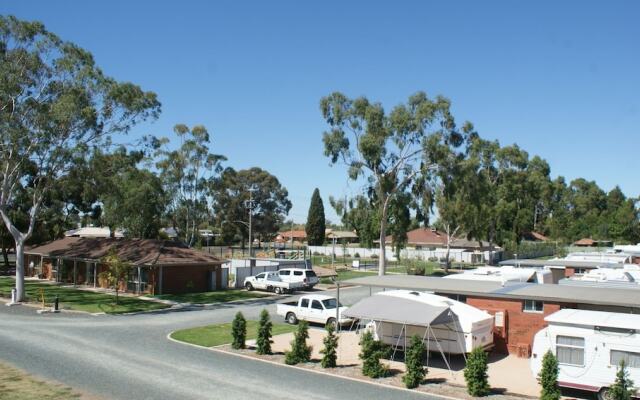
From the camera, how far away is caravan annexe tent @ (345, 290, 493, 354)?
1933 cm

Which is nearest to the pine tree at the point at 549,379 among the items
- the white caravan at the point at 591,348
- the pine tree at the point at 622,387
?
the white caravan at the point at 591,348

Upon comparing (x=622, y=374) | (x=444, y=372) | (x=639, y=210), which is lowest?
(x=444, y=372)

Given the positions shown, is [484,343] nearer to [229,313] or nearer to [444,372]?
[444,372]

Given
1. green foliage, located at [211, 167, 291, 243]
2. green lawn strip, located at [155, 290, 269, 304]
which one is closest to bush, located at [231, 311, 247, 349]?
green lawn strip, located at [155, 290, 269, 304]

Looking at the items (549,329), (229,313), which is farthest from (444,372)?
(229,313)

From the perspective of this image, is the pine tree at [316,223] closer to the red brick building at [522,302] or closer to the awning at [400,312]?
the red brick building at [522,302]

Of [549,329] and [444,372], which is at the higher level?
[549,329]

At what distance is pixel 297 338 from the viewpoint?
20.4 meters

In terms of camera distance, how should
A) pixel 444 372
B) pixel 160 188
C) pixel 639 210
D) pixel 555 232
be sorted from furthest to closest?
1. pixel 639 210
2. pixel 555 232
3. pixel 160 188
4. pixel 444 372

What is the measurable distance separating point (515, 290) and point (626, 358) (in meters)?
7.34

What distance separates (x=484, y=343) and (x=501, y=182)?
61893mm

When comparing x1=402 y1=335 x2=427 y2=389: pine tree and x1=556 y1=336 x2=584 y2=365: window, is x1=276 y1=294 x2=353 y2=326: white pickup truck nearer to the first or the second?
x1=402 y1=335 x2=427 y2=389: pine tree

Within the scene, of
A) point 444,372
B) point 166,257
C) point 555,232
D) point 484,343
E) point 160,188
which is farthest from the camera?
point 555,232

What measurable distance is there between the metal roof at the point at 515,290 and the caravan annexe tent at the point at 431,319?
1566 mm
